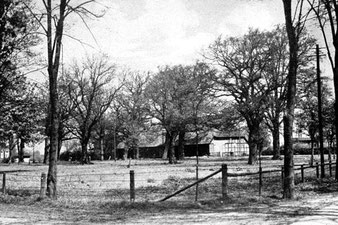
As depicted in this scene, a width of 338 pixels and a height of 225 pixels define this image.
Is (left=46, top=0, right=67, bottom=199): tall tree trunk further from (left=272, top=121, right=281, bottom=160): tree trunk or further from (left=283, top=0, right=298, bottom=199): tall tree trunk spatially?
(left=272, top=121, right=281, bottom=160): tree trunk

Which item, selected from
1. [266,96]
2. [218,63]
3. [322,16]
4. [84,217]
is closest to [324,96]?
[266,96]

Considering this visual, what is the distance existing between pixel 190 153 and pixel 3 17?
70561 mm

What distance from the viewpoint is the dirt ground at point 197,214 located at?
345 inches

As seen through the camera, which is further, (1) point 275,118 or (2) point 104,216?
(1) point 275,118

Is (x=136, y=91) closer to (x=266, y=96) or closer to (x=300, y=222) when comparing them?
(x=266, y=96)

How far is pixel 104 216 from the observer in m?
10.1

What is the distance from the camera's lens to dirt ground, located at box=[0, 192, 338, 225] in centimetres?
877

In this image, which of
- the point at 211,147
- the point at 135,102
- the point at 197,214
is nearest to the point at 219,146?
the point at 211,147

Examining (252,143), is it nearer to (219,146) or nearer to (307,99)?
(307,99)

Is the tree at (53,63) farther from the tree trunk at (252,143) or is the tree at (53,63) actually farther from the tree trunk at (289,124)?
the tree trunk at (252,143)

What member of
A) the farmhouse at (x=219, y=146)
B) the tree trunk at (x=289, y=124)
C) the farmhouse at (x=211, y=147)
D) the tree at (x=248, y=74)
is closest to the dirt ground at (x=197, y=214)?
the tree trunk at (x=289, y=124)

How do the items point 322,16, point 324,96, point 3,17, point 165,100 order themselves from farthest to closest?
point 165,100
point 324,96
point 322,16
point 3,17

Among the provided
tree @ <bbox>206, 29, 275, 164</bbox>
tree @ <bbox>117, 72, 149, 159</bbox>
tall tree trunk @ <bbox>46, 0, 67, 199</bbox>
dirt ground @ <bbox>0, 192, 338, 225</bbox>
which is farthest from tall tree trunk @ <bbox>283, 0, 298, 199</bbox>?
tree @ <bbox>117, 72, 149, 159</bbox>

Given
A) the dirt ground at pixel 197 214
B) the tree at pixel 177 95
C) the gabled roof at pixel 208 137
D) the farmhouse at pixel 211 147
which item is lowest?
the dirt ground at pixel 197 214
